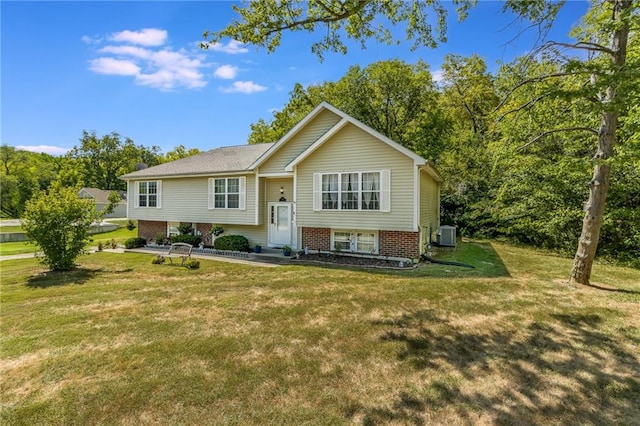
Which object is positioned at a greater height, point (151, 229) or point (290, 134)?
point (290, 134)

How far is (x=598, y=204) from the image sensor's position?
7.87 m

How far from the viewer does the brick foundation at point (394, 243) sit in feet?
38.1

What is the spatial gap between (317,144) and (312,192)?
2.06 metres

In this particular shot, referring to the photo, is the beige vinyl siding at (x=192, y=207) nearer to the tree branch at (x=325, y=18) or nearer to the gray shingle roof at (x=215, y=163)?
the gray shingle roof at (x=215, y=163)

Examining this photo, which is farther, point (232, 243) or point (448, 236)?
point (448, 236)

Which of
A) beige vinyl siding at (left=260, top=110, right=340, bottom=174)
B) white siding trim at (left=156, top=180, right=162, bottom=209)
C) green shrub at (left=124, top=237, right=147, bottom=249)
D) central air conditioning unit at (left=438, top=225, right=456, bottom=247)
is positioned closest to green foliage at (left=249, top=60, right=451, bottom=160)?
central air conditioning unit at (left=438, top=225, right=456, bottom=247)

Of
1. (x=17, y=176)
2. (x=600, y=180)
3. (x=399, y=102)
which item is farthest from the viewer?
(x=17, y=176)

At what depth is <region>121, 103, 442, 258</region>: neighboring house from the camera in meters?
11.7

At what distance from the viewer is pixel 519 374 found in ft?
13.9

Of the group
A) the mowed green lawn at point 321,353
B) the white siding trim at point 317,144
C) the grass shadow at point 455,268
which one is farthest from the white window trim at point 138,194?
the grass shadow at point 455,268

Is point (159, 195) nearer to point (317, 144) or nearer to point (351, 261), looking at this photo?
point (317, 144)

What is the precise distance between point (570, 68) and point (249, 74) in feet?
36.2

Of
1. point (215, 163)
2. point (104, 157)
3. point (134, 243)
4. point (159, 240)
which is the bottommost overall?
point (134, 243)

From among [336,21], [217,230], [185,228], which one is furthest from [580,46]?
[185,228]
